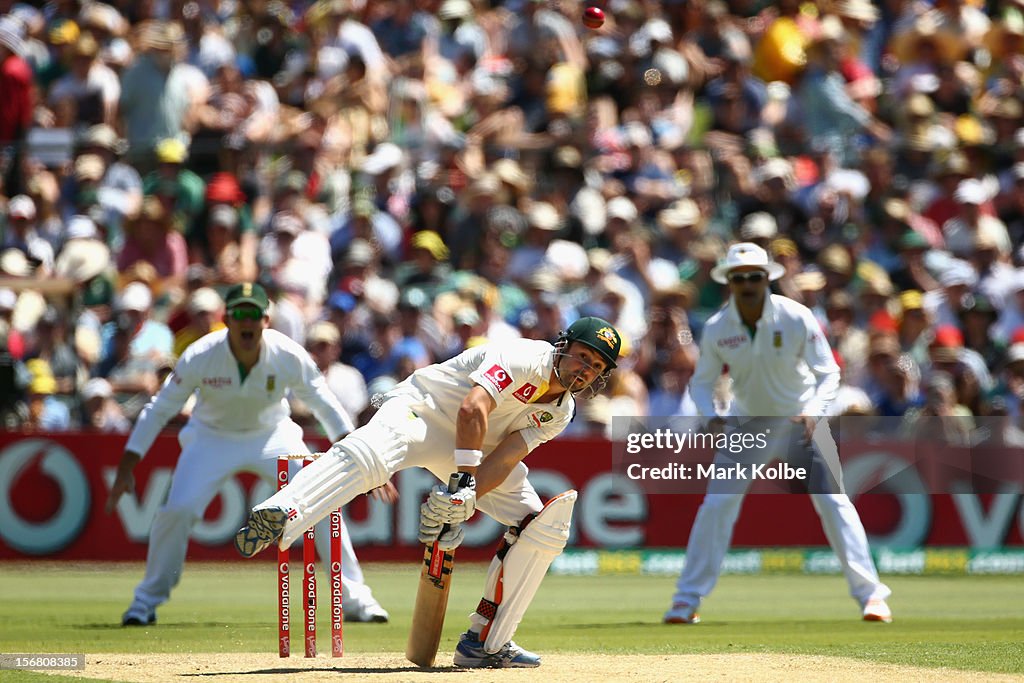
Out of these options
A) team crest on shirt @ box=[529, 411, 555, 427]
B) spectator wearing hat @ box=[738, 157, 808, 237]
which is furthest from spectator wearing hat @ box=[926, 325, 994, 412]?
team crest on shirt @ box=[529, 411, 555, 427]

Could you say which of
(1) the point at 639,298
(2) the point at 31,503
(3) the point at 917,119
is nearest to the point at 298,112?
(1) the point at 639,298

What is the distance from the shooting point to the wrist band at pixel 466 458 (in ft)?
24.8

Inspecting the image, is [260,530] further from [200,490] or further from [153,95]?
[153,95]

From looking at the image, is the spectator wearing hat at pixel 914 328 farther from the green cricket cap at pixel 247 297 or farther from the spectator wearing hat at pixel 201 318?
the green cricket cap at pixel 247 297

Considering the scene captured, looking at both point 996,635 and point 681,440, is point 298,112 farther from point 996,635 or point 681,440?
point 996,635

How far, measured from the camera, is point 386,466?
7.74 m

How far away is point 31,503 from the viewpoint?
14180mm

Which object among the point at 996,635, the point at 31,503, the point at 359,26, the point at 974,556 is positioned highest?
the point at 359,26

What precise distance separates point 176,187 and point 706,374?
7035 mm

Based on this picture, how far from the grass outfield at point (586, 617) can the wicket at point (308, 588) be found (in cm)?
68

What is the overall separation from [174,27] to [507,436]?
439 inches

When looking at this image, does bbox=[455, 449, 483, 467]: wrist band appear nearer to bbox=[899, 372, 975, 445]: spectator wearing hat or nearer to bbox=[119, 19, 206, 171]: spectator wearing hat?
bbox=[899, 372, 975, 445]: spectator wearing hat

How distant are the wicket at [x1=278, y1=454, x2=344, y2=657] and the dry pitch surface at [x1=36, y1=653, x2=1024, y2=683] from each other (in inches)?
3.9

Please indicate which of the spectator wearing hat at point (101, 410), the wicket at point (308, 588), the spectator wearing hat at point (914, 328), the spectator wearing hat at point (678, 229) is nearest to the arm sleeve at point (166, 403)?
the wicket at point (308, 588)
